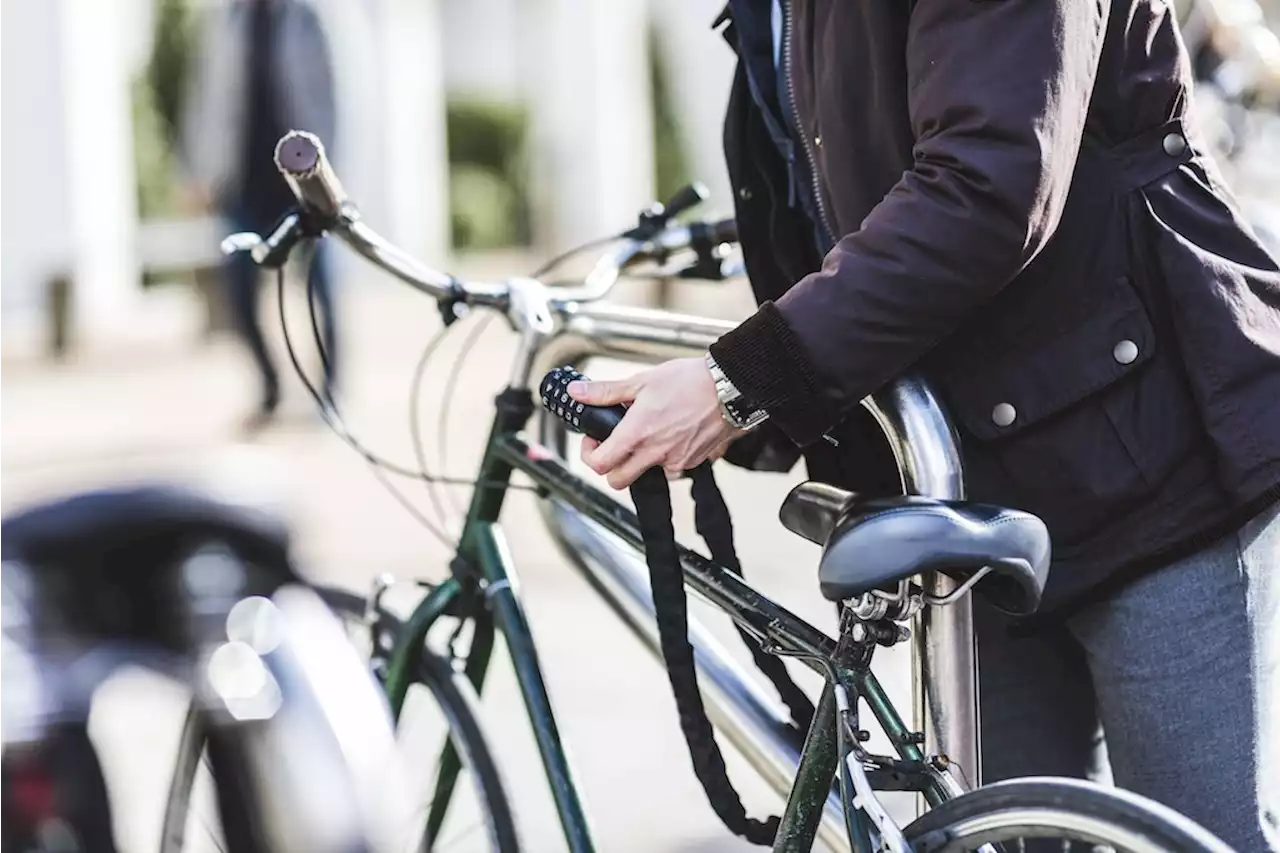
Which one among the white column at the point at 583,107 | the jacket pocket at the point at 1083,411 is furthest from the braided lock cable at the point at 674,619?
the white column at the point at 583,107

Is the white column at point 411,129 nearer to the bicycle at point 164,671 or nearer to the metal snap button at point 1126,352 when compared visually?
the metal snap button at point 1126,352

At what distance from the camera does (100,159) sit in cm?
1293

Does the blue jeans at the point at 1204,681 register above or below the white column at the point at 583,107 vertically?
below

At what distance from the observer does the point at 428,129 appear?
16.5 meters

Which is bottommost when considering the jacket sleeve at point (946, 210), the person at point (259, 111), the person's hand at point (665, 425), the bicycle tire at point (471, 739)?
the bicycle tire at point (471, 739)

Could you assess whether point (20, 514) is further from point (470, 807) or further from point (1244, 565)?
point (470, 807)

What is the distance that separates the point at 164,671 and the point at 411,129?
50.2 ft

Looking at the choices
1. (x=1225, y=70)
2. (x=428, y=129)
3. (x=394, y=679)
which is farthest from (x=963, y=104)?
(x=428, y=129)

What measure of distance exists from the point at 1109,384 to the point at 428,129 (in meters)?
15.1

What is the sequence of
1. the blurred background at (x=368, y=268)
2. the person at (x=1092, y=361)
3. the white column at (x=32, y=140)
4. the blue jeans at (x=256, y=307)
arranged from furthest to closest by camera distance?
1. the white column at (x=32, y=140)
2. the blue jeans at (x=256, y=307)
3. the blurred background at (x=368, y=268)
4. the person at (x=1092, y=361)

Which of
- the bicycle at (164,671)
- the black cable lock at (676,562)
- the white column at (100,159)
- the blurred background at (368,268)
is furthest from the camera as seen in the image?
the white column at (100,159)

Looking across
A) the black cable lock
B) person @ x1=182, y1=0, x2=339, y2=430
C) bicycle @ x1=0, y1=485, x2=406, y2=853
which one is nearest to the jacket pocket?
the black cable lock

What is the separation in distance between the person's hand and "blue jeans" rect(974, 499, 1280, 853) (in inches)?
19.1

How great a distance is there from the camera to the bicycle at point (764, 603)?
1.71m
